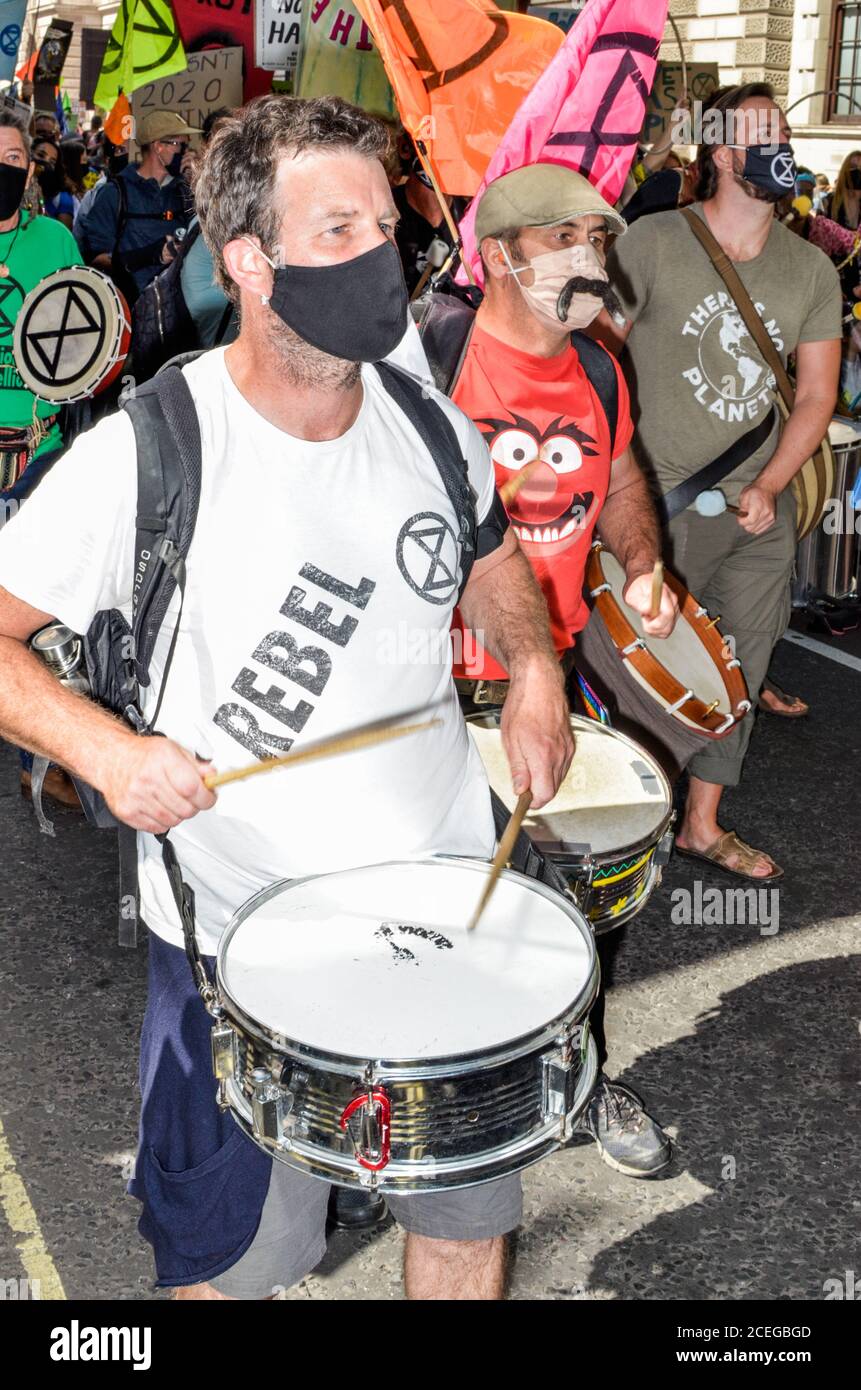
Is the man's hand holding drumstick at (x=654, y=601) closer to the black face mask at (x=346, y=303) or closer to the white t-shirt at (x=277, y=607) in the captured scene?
the white t-shirt at (x=277, y=607)

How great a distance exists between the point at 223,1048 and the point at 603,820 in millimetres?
1223

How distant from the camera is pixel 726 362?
14.9ft

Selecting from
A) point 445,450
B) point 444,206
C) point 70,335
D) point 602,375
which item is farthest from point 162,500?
point 70,335

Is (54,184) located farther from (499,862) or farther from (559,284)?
(499,862)

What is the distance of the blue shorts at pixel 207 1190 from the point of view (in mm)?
2244

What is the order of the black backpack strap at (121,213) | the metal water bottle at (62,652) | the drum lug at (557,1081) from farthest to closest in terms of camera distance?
the black backpack strap at (121,213) → the metal water bottle at (62,652) → the drum lug at (557,1081)

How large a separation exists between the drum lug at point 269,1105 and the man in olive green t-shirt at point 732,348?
2969 mm

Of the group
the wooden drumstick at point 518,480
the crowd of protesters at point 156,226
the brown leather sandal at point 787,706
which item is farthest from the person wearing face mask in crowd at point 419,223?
the wooden drumstick at point 518,480

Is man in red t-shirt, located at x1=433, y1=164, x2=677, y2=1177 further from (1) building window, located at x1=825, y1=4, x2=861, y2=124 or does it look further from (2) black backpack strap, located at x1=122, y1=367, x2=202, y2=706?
(1) building window, located at x1=825, y1=4, x2=861, y2=124

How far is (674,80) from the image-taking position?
1167 cm
